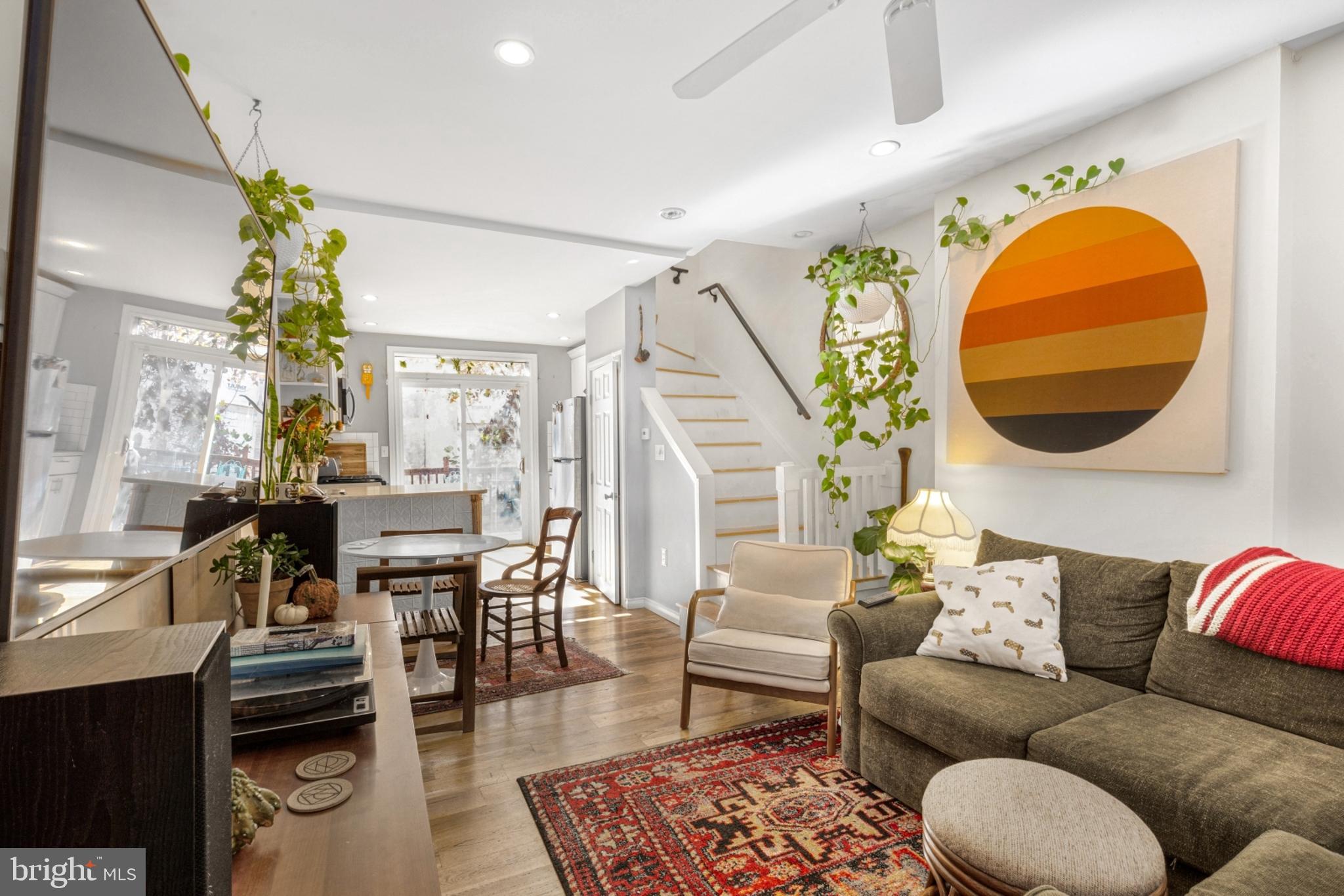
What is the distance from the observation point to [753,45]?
1.55 meters

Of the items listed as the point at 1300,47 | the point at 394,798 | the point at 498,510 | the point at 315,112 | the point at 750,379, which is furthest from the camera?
the point at 498,510

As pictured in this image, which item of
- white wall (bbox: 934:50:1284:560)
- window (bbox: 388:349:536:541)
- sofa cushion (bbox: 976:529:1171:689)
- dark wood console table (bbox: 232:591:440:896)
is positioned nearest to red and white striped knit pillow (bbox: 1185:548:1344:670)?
sofa cushion (bbox: 976:529:1171:689)

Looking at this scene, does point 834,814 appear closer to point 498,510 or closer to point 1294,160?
point 1294,160

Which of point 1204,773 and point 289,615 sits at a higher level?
point 289,615

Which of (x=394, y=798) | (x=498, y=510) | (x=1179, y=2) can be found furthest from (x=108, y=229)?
(x=498, y=510)

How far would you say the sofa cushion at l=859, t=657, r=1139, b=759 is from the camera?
1940 millimetres

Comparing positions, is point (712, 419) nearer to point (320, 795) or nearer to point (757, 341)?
point (757, 341)

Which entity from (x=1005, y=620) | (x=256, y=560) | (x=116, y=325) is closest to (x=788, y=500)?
(x=1005, y=620)

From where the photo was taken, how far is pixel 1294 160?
2.18m

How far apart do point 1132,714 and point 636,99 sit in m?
2.56

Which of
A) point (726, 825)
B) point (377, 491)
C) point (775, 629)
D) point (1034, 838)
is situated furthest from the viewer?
point (377, 491)

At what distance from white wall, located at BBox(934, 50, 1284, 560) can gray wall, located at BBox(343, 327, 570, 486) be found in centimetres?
513

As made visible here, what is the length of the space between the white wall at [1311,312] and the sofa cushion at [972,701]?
33.3 inches

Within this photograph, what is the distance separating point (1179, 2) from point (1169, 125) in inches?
25.5
